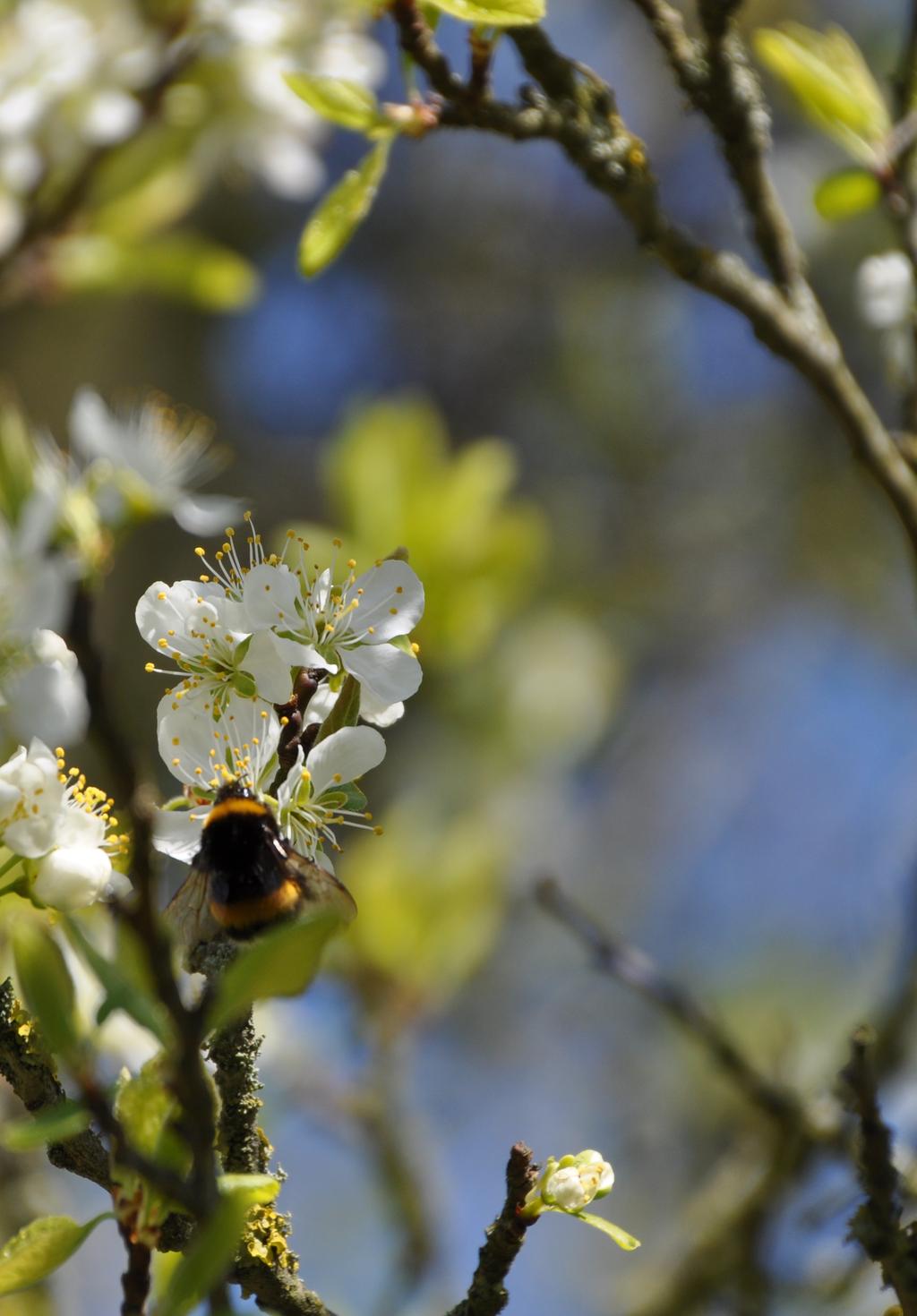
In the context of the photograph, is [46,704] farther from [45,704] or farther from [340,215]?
[340,215]

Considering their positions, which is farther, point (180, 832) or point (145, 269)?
point (145, 269)

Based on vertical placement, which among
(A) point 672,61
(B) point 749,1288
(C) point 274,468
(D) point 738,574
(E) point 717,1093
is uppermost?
(C) point 274,468

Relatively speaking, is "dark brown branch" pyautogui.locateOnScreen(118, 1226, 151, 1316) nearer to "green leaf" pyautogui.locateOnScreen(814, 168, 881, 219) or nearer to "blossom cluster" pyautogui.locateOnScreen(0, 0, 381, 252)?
"green leaf" pyautogui.locateOnScreen(814, 168, 881, 219)

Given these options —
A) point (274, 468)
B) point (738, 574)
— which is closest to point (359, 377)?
point (274, 468)

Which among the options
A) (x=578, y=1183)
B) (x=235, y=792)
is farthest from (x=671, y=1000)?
(x=235, y=792)

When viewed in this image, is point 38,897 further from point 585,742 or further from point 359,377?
point 359,377

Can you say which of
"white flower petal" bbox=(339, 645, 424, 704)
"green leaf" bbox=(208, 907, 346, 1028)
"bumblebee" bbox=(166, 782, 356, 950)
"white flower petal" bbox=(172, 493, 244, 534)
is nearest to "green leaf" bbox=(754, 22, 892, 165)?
"white flower petal" bbox=(172, 493, 244, 534)
